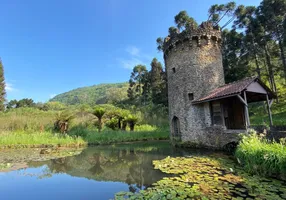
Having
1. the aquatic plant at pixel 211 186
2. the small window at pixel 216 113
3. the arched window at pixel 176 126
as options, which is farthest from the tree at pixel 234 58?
the aquatic plant at pixel 211 186

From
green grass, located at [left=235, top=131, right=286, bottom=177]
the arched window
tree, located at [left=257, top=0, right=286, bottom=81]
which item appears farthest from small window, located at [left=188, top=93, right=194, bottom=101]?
tree, located at [left=257, top=0, right=286, bottom=81]

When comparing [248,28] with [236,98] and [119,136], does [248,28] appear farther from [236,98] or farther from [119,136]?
[119,136]

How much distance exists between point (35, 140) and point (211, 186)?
11.2m

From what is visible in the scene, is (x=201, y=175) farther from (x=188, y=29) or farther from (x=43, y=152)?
(x=188, y=29)

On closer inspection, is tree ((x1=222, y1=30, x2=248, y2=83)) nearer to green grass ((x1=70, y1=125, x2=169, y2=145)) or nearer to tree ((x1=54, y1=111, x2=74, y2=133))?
green grass ((x1=70, y1=125, x2=169, y2=145))

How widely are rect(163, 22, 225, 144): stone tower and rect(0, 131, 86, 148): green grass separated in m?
7.14

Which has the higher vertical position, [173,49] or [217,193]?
[173,49]

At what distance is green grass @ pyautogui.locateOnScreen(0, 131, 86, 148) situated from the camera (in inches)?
428

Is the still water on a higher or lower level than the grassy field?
lower

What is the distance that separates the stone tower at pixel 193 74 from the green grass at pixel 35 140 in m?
7.14

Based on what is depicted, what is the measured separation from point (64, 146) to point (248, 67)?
62.5 ft

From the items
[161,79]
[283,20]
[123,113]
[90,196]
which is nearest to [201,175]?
[90,196]

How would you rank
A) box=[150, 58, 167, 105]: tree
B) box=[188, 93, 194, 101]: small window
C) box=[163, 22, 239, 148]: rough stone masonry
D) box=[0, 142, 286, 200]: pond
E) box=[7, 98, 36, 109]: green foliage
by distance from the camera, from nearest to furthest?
box=[0, 142, 286, 200]: pond
box=[163, 22, 239, 148]: rough stone masonry
box=[188, 93, 194, 101]: small window
box=[150, 58, 167, 105]: tree
box=[7, 98, 36, 109]: green foliage

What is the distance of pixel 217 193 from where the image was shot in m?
3.81
